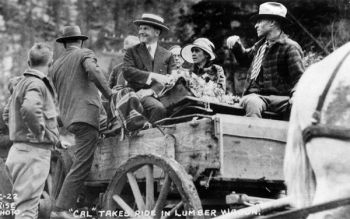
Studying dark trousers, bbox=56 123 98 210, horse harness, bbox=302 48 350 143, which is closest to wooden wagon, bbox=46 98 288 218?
dark trousers, bbox=56 123 98 210

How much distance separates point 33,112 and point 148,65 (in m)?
1.54

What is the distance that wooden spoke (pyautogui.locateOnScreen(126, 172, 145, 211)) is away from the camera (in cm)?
492

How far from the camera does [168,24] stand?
10.1 metres

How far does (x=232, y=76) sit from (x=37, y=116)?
427cm

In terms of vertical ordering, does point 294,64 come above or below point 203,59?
below

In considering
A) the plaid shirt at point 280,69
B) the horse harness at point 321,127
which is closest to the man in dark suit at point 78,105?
the plaid shirt at point 280,69

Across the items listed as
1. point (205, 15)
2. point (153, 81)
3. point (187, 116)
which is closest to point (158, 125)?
point (187, 116)

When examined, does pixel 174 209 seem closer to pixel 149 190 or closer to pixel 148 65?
pixel 149 190

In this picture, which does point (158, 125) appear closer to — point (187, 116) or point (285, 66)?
point (187, 116)

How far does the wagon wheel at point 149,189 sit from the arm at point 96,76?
3.18 ft

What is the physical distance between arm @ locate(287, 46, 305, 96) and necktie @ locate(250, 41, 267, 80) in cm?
29

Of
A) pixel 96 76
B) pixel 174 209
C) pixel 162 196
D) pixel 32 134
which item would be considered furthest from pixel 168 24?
pixel 174 209

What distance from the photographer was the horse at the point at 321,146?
2.95 m

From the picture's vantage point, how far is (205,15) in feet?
30.5
